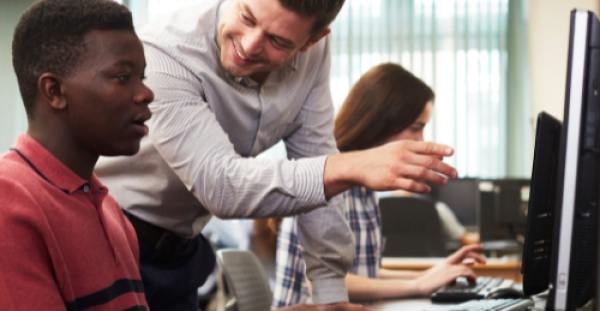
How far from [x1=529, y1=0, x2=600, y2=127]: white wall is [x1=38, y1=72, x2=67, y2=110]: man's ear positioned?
402 cm

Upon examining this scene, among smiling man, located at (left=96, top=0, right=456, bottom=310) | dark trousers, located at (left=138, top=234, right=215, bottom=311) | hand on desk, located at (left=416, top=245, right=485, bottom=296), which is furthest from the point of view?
hand on desk, located at (left=416, top=245, right=485, bottom=296)

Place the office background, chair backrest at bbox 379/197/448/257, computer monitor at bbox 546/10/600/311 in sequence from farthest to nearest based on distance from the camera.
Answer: the office background → chair backrest at bbox 379/197/448/257 → computer monitor at bbox 546/10/600/311

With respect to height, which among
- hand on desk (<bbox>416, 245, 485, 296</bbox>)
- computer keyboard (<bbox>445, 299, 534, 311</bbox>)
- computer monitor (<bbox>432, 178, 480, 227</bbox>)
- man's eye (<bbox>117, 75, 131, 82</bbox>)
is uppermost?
man's eye (<bbox>117, 75, 131, 82</bbox>)

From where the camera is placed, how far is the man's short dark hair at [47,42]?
77 cm

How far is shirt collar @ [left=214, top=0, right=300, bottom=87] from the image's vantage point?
111 cm

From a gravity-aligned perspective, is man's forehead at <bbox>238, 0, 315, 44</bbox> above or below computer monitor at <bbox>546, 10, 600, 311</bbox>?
above

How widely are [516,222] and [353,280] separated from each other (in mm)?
1480

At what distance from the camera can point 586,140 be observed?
0.66 meters

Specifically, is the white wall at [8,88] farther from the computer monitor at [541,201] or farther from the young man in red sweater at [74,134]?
the computer monitor at [541,201]

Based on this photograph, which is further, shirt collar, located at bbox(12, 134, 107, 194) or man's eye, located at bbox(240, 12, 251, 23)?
man's eye, located at bbox(240, 12, 251, 23)

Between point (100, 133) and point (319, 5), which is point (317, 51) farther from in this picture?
point (100, 133)

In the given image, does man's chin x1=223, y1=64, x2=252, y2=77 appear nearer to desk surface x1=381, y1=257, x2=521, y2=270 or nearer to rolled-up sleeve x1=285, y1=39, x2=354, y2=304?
rolled-up sleeve x1=285, y1=39, x2=354, y2=304

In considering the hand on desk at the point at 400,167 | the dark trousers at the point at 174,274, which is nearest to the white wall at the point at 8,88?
the dark trousers at the point at 174,274

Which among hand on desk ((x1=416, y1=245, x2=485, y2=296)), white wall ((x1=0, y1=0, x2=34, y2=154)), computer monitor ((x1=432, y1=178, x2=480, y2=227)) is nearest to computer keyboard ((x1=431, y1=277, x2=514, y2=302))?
hand on desk ((x1=416, y1=245, x2=485, y2=296))
